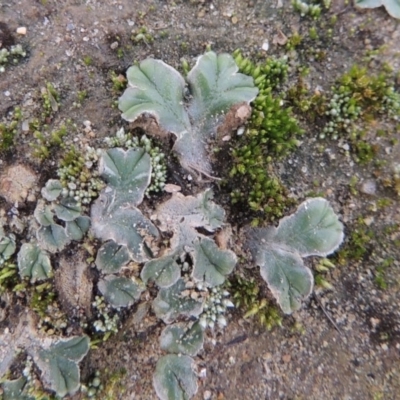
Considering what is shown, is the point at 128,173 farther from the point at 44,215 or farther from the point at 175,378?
the point at 175,378

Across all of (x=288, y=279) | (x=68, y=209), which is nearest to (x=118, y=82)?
(x=68, y=209)

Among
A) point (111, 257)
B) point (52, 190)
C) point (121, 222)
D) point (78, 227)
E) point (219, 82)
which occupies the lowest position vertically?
point (111, 257)

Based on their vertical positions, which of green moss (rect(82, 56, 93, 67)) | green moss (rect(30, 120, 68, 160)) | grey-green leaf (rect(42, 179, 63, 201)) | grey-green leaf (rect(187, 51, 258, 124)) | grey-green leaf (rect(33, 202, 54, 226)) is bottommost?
grey-green leaf (rect(33, 202, 54, 226))

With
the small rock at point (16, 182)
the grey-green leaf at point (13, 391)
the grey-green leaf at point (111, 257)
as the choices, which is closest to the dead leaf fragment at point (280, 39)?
the grey-green leaf at point (111, 257)

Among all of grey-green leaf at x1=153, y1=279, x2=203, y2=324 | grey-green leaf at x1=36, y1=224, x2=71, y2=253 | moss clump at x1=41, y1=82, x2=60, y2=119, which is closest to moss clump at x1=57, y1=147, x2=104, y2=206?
grey-green leaf at x1=36, y1=224, x2=71, y2=253

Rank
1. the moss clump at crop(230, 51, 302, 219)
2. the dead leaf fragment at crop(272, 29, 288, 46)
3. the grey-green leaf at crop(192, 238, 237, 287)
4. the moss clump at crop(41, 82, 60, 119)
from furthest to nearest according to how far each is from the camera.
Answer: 1. the dead leaf fragment at crop(272, 29, 288, 46)
2. the moss clump at crop(41, 82, 60, 119)
3. the moss clump at crop(230, 51, 302, 219)
4. the grey-green leaf at crop(192, 238, 237, 287)

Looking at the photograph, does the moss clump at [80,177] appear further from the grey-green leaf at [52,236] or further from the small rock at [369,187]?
the small rock at [369,187]

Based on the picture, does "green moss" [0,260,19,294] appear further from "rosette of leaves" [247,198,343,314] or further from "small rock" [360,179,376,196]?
"small rock" [360,179,376,196]
